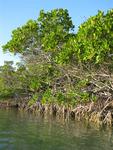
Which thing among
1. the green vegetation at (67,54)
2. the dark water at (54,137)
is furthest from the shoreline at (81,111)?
the dark water at (54,137)

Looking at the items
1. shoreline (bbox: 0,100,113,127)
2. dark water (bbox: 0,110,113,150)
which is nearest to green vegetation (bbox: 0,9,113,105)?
shoreline (bbox: 0,100,113,127)

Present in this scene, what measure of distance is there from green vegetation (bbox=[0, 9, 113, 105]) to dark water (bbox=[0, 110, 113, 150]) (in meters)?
2.42

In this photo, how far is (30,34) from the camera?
20891 millimetres

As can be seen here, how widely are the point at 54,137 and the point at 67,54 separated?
4.20 metres

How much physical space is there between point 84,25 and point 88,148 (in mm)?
5549

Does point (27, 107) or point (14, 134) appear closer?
point (14, 134)

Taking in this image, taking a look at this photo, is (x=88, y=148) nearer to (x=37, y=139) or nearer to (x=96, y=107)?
(x=37, y=139)

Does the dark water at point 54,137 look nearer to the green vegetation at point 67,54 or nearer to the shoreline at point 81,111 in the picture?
the shoreline at point 81,111

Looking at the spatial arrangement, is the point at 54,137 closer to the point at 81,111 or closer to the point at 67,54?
the point at 67,54

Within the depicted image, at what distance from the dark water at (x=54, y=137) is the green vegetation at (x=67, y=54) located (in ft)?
7.94

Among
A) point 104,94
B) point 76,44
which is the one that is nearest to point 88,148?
point 76,44

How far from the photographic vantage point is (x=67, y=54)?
17.5 metres

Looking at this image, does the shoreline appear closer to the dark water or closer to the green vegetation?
the green vegetation

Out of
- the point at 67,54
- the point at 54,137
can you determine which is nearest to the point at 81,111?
the point at 67,54
